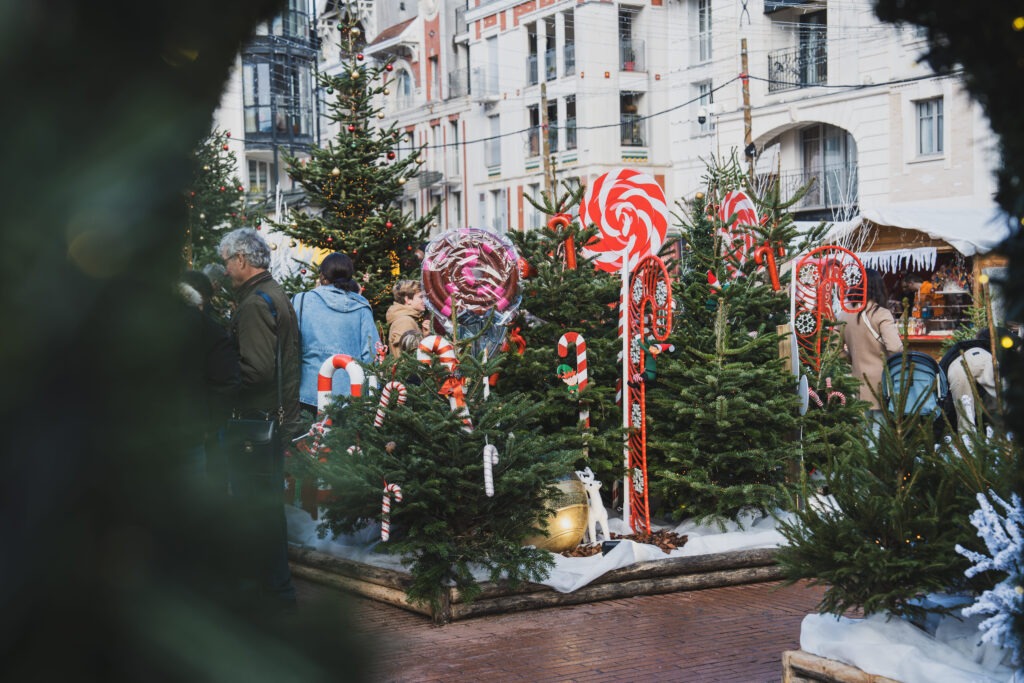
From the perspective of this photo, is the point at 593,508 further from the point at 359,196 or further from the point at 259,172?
the point at 259,172

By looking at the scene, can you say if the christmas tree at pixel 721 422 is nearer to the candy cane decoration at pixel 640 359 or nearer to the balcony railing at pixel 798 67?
the candy cane decoration at pixel 640 359

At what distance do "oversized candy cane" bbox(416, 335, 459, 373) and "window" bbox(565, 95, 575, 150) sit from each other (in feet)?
114

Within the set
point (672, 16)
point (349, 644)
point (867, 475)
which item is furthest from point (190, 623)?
point (672, 16)

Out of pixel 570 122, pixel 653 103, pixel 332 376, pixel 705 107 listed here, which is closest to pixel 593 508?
pixel 332 376

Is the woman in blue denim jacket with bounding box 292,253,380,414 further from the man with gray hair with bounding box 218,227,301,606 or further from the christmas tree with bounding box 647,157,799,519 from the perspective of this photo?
the christmas tree with bounding box 647,157,799,519

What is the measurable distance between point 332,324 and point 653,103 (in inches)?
1334

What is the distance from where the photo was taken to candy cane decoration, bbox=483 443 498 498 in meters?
6.25

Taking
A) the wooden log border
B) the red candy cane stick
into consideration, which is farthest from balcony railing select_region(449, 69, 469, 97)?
the wooden log border

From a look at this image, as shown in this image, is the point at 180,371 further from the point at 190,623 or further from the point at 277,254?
the point at 277,254

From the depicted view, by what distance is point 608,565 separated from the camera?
6754mm

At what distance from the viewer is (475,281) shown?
27.7 ft

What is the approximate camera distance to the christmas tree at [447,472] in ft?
20.8

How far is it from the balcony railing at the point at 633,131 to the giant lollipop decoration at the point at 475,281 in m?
31.9

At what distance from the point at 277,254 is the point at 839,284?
12.2 m
